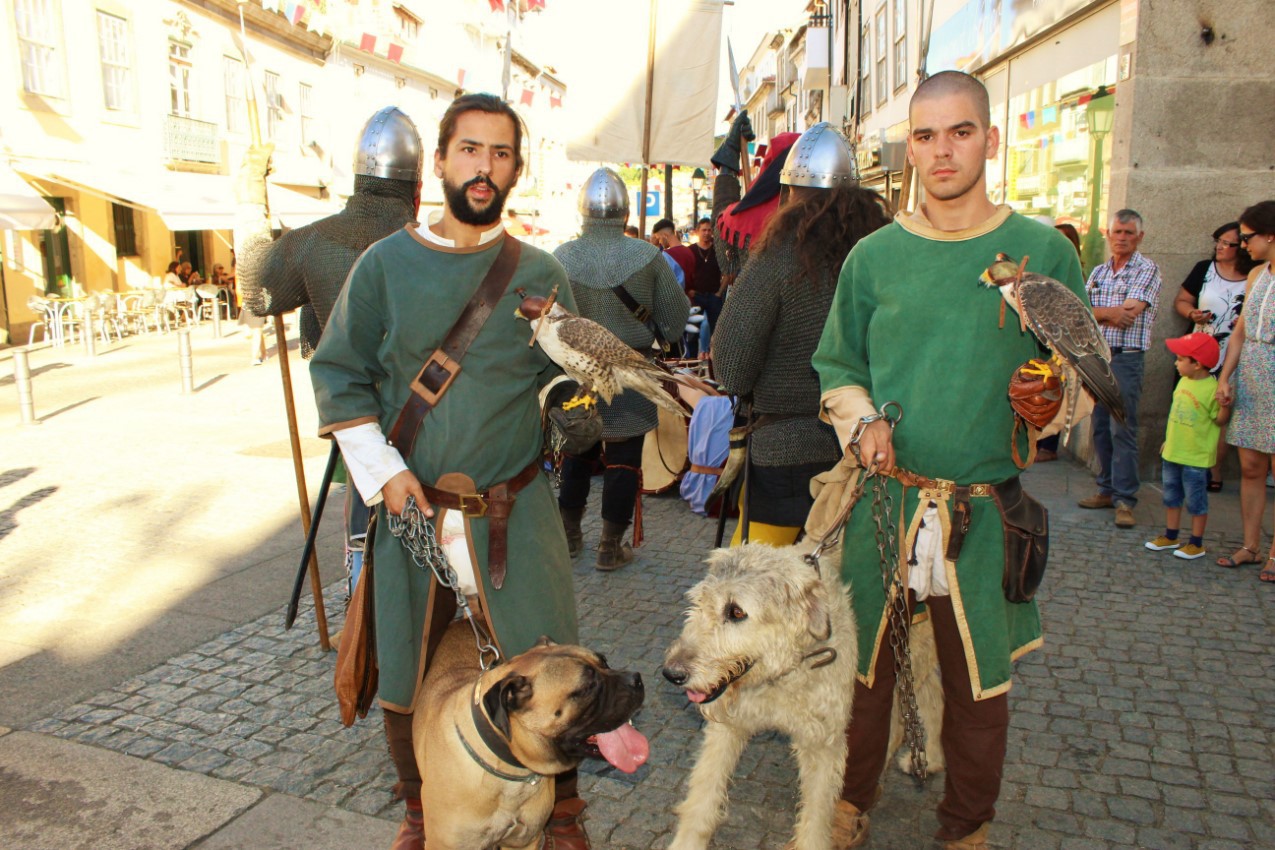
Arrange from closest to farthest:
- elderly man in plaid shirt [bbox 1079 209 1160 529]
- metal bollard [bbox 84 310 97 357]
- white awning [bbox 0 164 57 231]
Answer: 1. elderly man in plaid shirt [bbox 1079 209 1160 529]
2. white awning [bbox 0 164 57 231]
3. metal bollard [bbox 84 310 97 357]

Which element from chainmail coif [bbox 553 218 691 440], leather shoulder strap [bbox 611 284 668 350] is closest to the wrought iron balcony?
chainmail coif [bbox 553 218 691 440]

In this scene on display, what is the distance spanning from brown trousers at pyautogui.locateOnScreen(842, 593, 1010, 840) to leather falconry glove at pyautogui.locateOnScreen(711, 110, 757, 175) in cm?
527

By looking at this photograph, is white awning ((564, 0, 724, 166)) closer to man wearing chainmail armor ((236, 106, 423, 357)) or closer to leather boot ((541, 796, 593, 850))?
man wearing chainmail armor ((236, 106, 423, 357))

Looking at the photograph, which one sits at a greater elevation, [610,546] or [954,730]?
[954,730]

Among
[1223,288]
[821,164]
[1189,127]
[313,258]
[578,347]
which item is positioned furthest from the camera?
[1189,127]

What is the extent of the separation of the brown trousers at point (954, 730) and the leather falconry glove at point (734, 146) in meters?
5.27

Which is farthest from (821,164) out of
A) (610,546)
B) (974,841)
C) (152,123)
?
(152,123)

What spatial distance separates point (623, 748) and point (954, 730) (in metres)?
1.10

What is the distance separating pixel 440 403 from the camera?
2.78 meters

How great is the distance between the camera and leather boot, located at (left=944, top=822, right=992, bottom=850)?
302cm

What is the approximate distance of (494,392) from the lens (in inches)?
111

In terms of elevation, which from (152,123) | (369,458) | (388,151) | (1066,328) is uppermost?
(152,123)

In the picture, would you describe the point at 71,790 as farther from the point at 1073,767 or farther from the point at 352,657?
the point at 1073,767

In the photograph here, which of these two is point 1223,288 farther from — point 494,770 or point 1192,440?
point 494,770
